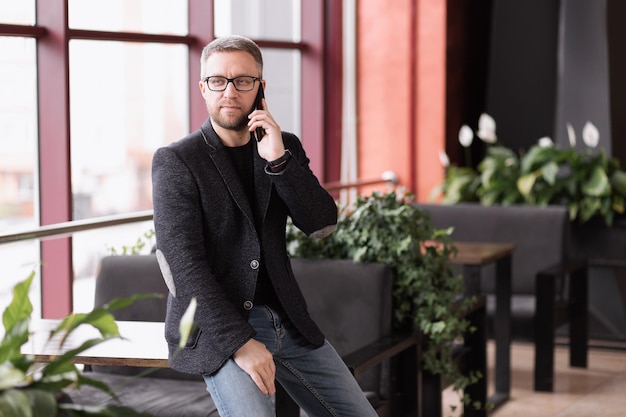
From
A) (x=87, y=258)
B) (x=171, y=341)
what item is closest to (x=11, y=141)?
(x=87, y=258)

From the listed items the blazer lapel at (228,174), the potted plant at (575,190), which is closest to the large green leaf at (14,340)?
the blazer lapel at (228,174)

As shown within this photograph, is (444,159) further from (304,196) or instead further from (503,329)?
(304,196)

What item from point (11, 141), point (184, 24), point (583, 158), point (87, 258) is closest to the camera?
point (11, 141)

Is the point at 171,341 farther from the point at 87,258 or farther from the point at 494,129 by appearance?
the point at 494,129

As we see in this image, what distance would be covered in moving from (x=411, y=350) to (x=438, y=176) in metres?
3.77

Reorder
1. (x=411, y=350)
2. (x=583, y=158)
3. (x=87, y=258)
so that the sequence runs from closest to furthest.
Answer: (x=411, y=350)
(x=87, y=258)
(x=583, y=158)

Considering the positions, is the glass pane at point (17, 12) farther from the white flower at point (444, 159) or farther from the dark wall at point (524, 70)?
the dark wall at point (524, 70)

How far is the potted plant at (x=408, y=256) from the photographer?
153 inches

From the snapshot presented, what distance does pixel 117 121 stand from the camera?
19.0ft

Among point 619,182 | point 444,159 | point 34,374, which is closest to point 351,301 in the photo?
point 34,374

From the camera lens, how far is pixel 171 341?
2.62 meters

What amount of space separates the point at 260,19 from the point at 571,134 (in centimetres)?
217

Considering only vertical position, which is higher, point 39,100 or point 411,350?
point 39,100

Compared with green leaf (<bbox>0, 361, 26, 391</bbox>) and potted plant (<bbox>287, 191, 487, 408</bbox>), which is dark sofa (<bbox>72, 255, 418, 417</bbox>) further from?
green leaf (<bbox>0, 361, 26, 391</bbox>)
